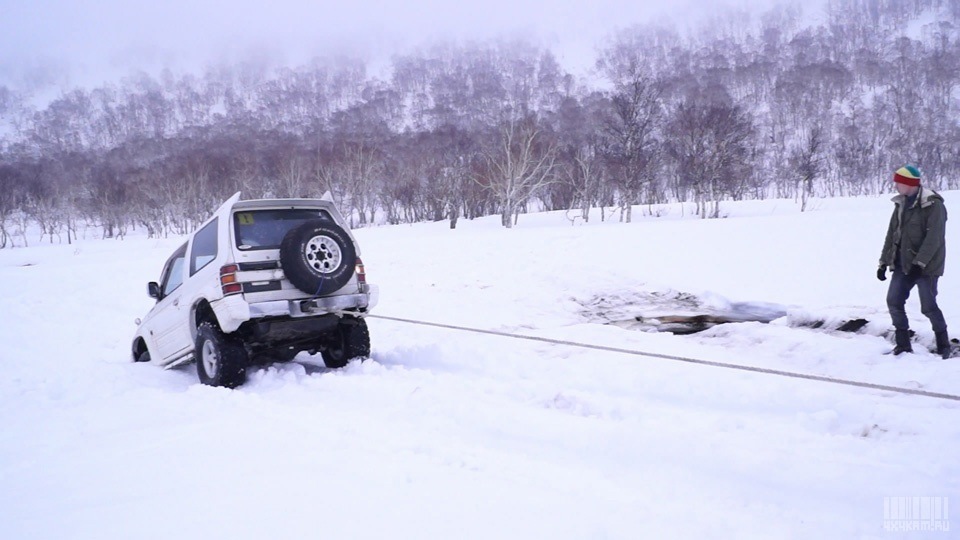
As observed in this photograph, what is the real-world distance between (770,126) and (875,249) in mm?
88913

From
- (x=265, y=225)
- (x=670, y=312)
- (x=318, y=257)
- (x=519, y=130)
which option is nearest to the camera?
(x=318, y=257)

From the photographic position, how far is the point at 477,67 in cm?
15238

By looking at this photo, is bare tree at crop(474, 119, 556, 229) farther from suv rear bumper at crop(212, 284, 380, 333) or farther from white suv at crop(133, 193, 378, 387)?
suv rear bumper at crop(212, 284, 380, 333)

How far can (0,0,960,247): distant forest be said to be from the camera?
142 feet

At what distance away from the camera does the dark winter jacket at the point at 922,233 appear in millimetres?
5082

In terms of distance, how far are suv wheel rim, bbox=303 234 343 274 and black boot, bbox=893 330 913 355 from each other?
5955mm

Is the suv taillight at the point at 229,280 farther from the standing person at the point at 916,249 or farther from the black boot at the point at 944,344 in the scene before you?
the black boot at the point at 944,344

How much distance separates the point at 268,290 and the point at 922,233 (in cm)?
659

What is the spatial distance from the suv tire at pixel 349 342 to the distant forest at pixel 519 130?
94.1 feet

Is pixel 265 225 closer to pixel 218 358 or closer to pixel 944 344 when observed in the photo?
pixel 218 358

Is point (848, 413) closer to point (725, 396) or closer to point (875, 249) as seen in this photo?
point (725, 396)

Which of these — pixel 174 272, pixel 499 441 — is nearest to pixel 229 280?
pixel 174 272

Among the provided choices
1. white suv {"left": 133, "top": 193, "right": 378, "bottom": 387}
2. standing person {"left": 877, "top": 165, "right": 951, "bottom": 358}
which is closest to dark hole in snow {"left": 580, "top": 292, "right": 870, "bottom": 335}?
standing person {"left": 877, "top": 165, "right": 951, "bottom": 358}

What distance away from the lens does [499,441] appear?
11.9 ft
